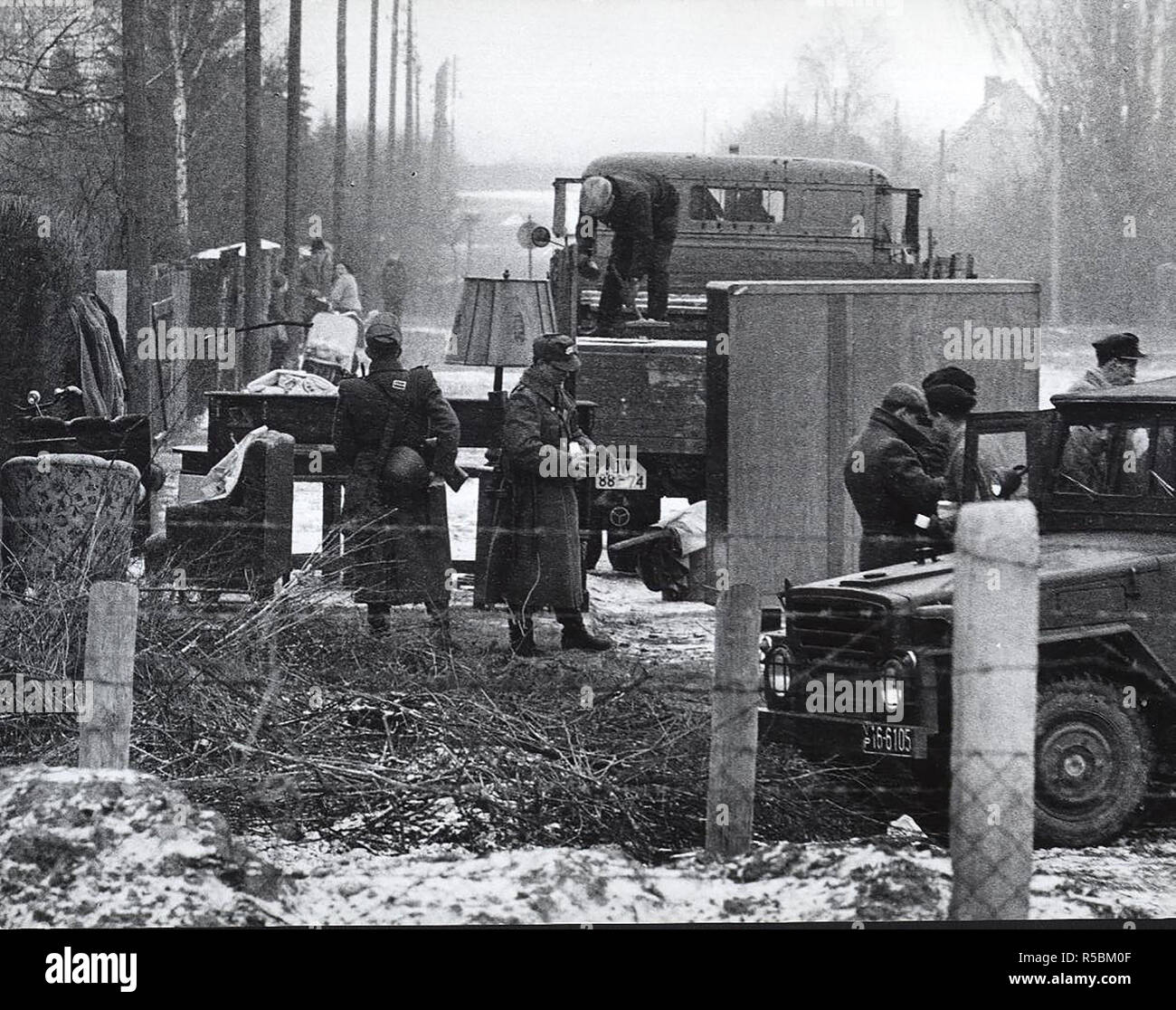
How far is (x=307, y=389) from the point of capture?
1155cm

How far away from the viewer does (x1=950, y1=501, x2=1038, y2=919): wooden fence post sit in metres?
4.32

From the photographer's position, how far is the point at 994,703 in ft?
14.3

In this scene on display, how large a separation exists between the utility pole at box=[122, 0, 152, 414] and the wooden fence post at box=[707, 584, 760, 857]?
7.39 meters

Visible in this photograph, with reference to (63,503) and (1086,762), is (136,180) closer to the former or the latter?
(63,503)

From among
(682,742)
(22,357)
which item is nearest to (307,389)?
(22,357)

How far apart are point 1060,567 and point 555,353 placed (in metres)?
3.37

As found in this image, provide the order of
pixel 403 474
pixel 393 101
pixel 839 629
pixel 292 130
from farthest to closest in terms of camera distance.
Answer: pixel 393 101
pixel 292 130
pixel 403 474
pixel 839 629

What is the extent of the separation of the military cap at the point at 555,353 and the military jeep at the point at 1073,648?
2553 millimetres

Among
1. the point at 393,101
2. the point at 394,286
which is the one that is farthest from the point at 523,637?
the point at 393,101

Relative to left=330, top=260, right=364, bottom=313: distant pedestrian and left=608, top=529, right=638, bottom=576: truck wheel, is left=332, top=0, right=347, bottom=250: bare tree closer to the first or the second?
left=330, top=260, right=364, bottom=313: distant pedestrian

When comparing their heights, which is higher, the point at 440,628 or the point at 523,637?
the point at 440,628

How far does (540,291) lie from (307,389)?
1.89 meters

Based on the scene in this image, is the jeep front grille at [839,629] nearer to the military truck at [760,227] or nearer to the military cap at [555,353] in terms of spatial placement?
the military cap at [555,353]

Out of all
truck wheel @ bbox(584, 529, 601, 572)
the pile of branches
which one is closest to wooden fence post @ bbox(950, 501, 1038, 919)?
the pile of branches
